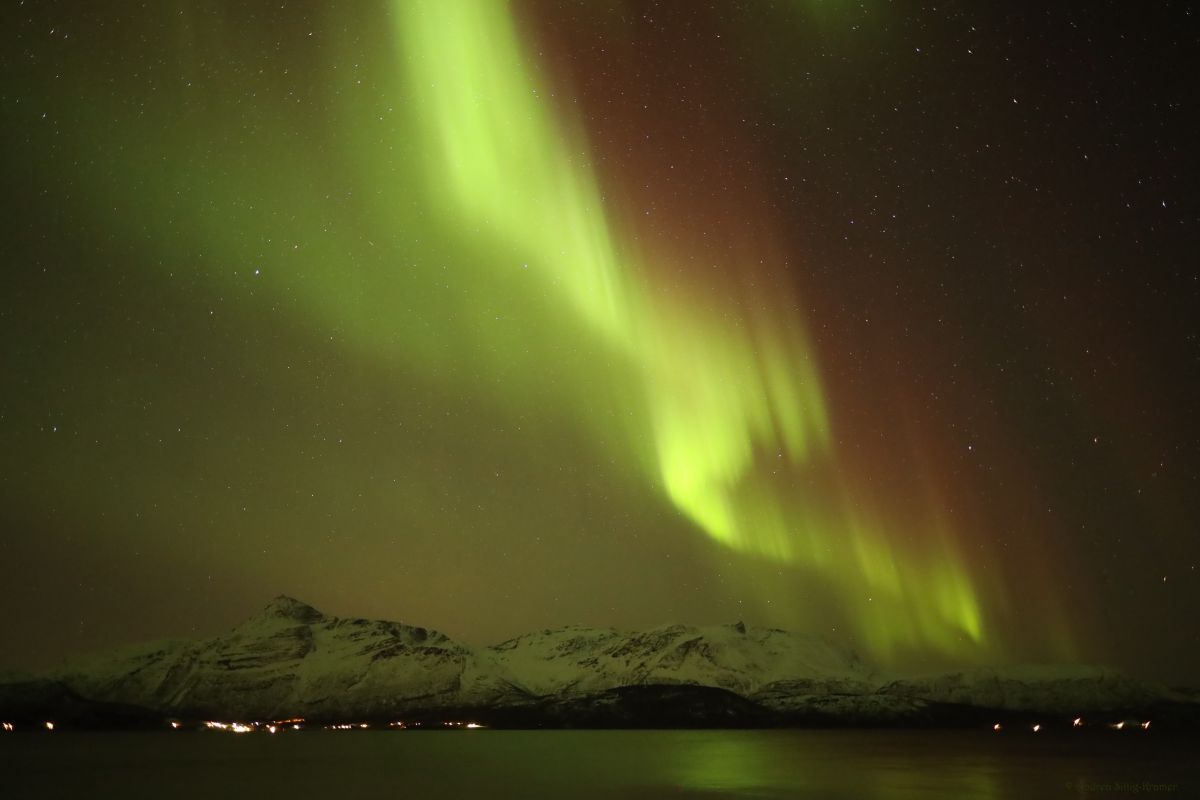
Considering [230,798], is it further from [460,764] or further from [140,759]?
[140,759]

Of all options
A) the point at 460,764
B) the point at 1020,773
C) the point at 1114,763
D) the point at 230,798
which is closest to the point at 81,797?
the point at 230,798

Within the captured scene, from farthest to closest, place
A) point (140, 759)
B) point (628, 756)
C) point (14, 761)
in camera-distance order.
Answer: point (628, 756), point (140, 759), point (14, 761)

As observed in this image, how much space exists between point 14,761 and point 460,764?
4406 centimetres

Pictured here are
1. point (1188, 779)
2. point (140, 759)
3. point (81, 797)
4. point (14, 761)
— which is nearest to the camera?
point (81, 797)

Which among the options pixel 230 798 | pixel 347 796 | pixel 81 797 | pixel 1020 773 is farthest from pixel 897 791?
pixel 81 797

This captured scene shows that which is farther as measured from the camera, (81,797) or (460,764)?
(460,764)

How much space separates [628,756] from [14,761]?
66130mm

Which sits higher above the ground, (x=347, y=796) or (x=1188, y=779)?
(x=347, y=796)

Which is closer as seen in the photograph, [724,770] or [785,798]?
[785,798]

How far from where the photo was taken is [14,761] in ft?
320

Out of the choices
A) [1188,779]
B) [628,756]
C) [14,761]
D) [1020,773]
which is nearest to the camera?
[1188,779]

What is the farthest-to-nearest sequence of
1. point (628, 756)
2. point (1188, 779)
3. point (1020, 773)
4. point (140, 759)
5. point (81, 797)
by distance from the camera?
point (628, 756)
point (140, 759)
point (1020, 773)
point (1188, 779)
point (81, 797)

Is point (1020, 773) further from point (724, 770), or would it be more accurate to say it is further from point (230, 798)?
point (230, 798)

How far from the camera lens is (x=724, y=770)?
8869cm
